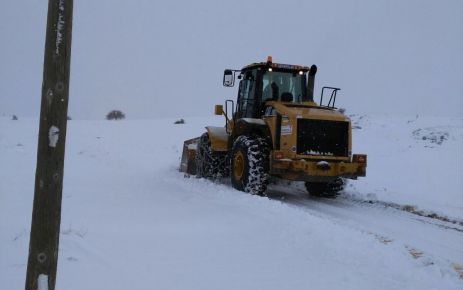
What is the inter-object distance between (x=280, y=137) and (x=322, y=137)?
33.5 inches

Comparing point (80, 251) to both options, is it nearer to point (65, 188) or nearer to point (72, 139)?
point (65, 188)

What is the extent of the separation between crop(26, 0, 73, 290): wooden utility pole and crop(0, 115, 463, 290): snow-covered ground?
1223mm

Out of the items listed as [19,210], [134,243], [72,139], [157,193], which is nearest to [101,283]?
[134,243]

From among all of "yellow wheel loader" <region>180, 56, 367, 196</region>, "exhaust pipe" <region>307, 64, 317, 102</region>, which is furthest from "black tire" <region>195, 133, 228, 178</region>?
"exhaust pipe" <region>307, 64, 317, 102</region>

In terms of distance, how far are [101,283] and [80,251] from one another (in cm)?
82

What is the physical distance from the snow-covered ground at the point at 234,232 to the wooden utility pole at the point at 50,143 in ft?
4.01

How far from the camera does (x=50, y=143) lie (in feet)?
10.4

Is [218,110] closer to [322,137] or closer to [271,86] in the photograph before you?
[271,86]

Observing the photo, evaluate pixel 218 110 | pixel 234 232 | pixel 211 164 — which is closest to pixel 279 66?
pixel 218 110

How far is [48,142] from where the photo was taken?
10.4ft

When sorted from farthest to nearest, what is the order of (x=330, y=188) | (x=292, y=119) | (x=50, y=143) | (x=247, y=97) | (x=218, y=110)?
(x=218, y=110), (x=247, y=97), (x=330, y=188), (x=292, y=119), (x=50, y=143)

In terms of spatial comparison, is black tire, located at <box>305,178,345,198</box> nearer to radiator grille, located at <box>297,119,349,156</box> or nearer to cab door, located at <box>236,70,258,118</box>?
radiator grille, located at <box>297,119,349,156</box>

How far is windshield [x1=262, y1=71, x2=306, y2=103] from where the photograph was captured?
11039 mm

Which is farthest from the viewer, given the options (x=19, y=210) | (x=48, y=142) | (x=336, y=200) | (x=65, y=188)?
(x=336, y=200)
